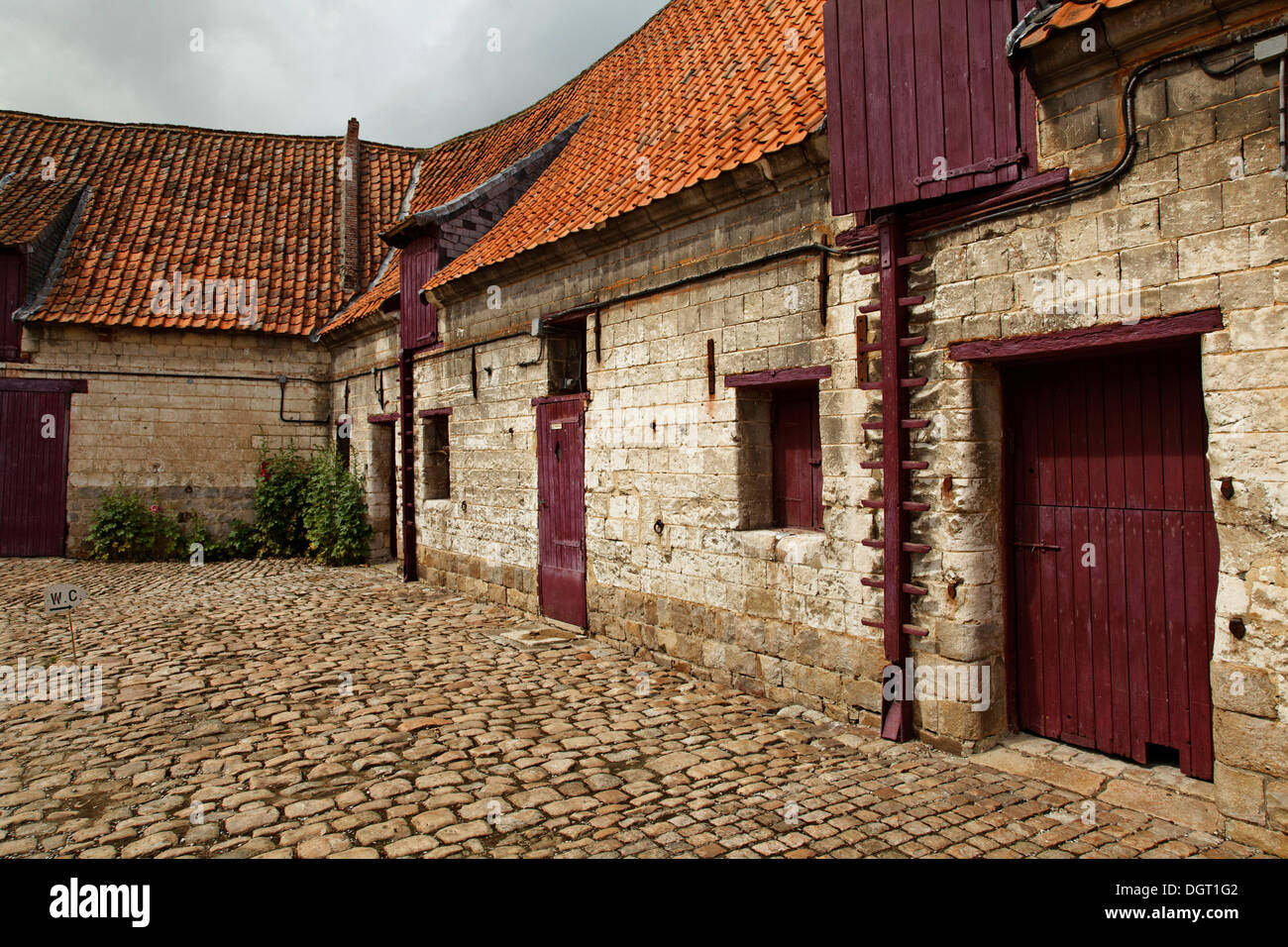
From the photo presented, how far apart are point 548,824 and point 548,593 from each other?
4836 millimetres

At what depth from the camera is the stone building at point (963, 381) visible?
361cm

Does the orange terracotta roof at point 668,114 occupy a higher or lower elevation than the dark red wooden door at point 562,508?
higher

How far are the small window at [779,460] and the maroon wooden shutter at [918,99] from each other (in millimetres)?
1600

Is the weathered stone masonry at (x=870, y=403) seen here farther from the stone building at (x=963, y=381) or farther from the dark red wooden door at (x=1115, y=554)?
the dark red wooden door at (x=1115, y=554)

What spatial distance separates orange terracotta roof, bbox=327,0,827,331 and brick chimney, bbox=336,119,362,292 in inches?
106

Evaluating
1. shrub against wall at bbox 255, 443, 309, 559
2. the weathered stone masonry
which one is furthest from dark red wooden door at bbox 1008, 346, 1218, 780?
shrub against wall at bbox 255, 443, 309, 559

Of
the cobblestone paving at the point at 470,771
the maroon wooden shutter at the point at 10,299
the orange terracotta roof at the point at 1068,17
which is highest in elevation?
the maroon wooden shutter at the point at 10,299

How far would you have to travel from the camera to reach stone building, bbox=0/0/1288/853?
3611mm

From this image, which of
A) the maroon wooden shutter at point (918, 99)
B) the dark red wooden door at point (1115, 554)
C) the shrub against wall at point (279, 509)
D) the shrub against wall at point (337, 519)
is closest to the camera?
the dark red wooden door at point (1115, 554)

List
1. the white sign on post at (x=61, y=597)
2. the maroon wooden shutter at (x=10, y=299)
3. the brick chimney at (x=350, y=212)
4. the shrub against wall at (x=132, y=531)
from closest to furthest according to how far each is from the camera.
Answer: the white sign on post at (x=61, y=597), the maroon wooden shutter at (x=10, y=299), the shrub against wall at (x=132, y=531), the brick chimney at (x=350, y=212)

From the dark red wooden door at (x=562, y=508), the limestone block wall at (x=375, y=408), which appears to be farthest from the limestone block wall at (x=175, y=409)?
the dark red wooden door at (x=562, y=508)
